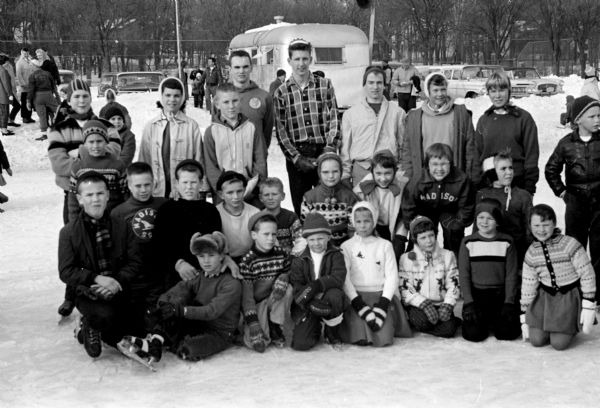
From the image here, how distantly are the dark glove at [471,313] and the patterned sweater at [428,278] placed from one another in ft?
0.40

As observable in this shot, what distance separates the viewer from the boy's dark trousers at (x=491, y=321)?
4.96 metres

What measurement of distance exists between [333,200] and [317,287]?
0.89m

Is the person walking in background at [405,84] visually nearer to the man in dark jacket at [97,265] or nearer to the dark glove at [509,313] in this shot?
the dark glove at [509,313]

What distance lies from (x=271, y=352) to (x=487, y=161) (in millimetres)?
2186

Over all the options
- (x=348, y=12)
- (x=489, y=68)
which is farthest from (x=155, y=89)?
(x=348, y=12)

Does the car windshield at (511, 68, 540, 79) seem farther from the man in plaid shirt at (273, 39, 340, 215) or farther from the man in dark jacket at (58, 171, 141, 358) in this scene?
the man in dark jacket at (58, 171, 141, 358)

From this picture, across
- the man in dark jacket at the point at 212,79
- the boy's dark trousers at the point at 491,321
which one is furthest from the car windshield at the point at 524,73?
the boy's dark trousers at the point at 491,321

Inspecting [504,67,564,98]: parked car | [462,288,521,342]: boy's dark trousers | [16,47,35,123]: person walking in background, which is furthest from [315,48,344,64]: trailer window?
[462,288,521,342]: boy's dark trousers

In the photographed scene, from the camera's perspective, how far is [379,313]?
492 centimetres

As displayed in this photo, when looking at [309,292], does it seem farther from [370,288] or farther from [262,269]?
[370,288]

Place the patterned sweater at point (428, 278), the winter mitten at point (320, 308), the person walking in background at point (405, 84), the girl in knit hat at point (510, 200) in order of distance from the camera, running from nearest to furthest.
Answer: the winter mitten at point (320, 308)
the patterned sweater at point (428, 278)
the girl in knit hat at point (510, 200)
the person walking in background at point (405, 84)

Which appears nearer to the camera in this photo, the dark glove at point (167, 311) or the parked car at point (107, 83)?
the dark glove at point (167, 311)

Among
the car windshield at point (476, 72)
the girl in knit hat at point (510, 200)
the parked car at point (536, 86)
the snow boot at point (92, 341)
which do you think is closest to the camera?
the snow boot at point (92, 341)

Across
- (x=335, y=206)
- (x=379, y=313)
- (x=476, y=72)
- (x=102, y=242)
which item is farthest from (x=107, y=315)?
(x=476, y=72)
